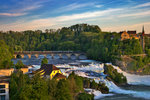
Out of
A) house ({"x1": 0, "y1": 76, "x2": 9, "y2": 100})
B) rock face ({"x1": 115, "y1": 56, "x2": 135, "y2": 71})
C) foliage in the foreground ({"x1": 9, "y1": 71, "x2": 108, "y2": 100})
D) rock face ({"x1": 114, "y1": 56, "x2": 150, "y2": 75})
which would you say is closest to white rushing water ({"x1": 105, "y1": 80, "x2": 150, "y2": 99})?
foliage in the foreground ({"x1": 9, "y1": 71, "x2": 108, "y2": 100})

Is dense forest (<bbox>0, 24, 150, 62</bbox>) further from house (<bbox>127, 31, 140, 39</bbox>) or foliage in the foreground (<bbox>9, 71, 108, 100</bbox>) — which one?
foliage in the foreground (<bbox>9, 71, 108, 100</bbox>)

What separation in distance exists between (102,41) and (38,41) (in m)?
65.7

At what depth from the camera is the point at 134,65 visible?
67.5 meters

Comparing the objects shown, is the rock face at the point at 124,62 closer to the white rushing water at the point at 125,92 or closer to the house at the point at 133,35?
the house at the point at 133,35

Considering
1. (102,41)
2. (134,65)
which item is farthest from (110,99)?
(102,41)

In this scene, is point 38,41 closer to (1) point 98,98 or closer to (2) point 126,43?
(2) point 126,43

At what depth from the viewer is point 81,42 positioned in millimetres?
119688

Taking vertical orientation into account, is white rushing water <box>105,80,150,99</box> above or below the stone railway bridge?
below

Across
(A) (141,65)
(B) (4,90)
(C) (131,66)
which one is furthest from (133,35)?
(B) (4,90)

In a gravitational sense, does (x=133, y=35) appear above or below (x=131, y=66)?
above

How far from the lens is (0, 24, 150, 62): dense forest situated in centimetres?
8012

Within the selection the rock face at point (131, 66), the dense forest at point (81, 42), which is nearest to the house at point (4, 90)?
the rock face at point (131, 66)

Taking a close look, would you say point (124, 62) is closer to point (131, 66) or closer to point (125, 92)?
point (131, 66)

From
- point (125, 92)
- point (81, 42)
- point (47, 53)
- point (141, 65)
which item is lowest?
point (125, 92)
